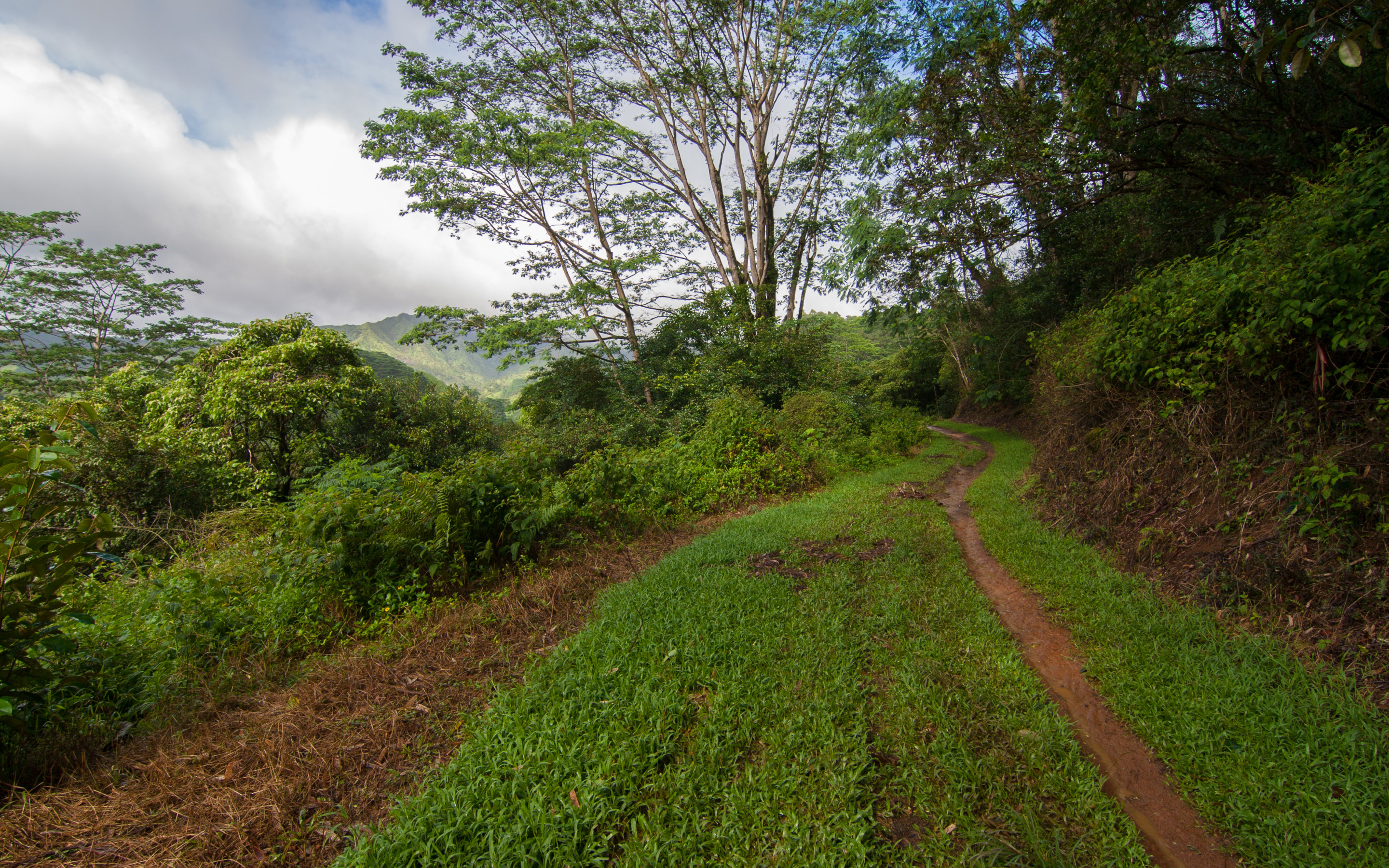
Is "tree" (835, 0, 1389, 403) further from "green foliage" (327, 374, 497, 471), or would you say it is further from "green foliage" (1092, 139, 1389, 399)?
"green foliage" (327, 374, 497, 471)

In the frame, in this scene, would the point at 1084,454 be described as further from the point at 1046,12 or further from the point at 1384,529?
the point at 1046,12

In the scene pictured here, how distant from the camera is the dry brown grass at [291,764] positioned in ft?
7.29

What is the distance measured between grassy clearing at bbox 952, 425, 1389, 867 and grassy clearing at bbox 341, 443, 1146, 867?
0.54 m

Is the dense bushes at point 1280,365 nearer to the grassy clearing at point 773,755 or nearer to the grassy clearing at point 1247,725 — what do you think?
the grassy clearing at point 1247,725

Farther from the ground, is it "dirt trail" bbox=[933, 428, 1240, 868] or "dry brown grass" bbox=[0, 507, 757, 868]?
"dry brown grass" bbox=[0, 507, 757, 868]

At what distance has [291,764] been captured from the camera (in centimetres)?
272

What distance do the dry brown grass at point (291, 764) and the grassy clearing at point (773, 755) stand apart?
14.6 inches

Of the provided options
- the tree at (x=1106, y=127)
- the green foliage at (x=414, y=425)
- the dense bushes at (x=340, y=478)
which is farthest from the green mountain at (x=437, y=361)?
the tree at (x=1106, y=127)

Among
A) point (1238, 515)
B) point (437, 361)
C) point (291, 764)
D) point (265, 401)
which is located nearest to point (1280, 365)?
point (1238, 515)

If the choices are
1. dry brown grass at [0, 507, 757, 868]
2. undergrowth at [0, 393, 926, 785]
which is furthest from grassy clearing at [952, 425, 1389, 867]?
undergrowth at [0, 393, 926, 785]

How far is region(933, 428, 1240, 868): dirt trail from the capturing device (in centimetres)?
223

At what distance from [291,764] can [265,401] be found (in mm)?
12509

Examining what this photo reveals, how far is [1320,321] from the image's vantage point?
380 centimetres

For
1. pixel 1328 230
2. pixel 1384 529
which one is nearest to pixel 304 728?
pixel 1384 529
